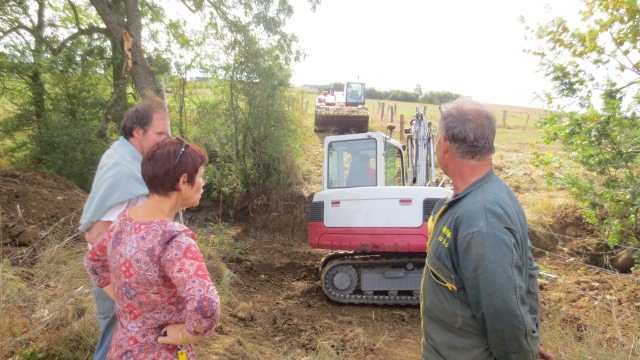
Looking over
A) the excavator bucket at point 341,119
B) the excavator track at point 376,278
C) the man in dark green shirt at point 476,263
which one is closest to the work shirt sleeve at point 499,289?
the man in dark green shirt at point 476,263

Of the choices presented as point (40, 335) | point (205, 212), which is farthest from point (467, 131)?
point (205, 212)

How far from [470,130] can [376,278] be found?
15.6 feet

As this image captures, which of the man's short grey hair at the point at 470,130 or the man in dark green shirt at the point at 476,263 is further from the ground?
the man's short grey hair at the point at 470,130

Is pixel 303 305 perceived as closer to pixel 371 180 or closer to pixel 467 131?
pixel 371 180

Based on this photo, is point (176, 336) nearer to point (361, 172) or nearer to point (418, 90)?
point (361, 172)

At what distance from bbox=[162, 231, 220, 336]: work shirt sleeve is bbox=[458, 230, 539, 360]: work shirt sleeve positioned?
0.87 metres

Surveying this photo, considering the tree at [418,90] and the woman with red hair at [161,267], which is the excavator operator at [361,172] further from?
the tree at [418,90]

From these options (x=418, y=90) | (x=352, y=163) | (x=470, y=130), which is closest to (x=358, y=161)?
(x=352, y=163)

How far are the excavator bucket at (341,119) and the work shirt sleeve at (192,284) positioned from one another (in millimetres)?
16604

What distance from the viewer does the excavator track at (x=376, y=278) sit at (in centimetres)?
586

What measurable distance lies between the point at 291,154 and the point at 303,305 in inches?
264

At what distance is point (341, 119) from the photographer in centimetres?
1802

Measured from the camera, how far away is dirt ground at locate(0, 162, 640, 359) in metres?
4.16

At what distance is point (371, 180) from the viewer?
6246 millimetres
